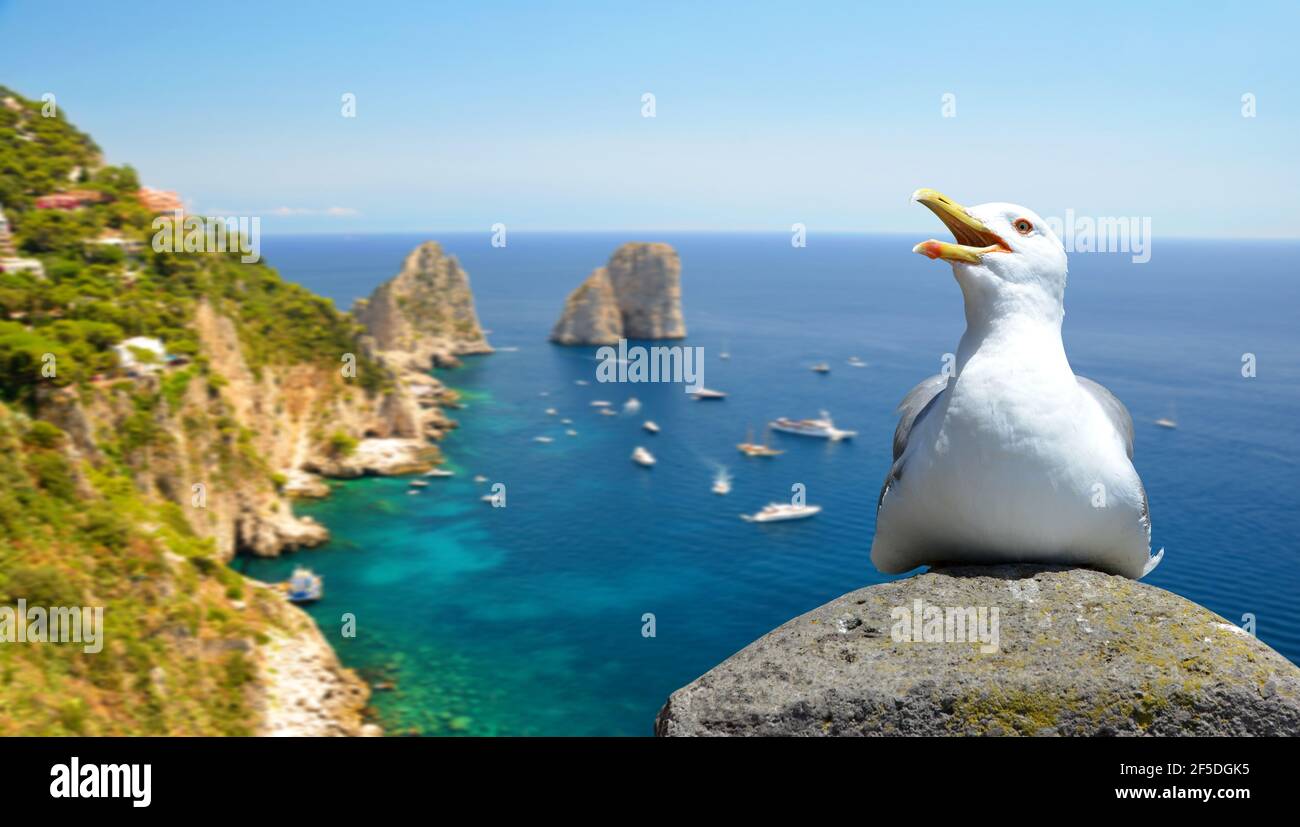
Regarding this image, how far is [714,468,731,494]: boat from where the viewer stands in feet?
228

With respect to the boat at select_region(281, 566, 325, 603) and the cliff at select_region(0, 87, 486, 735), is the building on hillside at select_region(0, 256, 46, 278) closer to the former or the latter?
the cliff at select_region(0, 87, 486, 735)

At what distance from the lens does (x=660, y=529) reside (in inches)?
2483

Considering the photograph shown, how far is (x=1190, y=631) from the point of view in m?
5.55

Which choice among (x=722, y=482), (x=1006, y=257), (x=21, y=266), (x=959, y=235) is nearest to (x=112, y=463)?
(x=21, y=266)

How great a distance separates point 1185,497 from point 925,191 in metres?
63.5

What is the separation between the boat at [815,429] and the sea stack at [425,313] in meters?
46.2

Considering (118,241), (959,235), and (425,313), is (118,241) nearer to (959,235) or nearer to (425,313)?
(959,235)

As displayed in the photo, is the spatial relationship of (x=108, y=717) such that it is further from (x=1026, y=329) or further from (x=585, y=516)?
(x=585, y=516)

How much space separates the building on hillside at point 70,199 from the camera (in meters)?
48.6

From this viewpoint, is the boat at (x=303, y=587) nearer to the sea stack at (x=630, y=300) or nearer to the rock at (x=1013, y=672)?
the rock at (x=1013, y=672)

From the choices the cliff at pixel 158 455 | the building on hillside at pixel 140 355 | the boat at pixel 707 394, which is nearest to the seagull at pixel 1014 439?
the cliff at pixel 158 455

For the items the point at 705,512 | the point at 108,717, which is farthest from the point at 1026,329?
the point at 705,512

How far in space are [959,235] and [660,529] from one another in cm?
5762

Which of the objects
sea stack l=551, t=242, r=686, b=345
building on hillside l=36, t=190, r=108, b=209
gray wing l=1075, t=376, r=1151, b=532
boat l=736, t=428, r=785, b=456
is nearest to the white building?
building on hillside l=36, t=190, r=108, b=209
